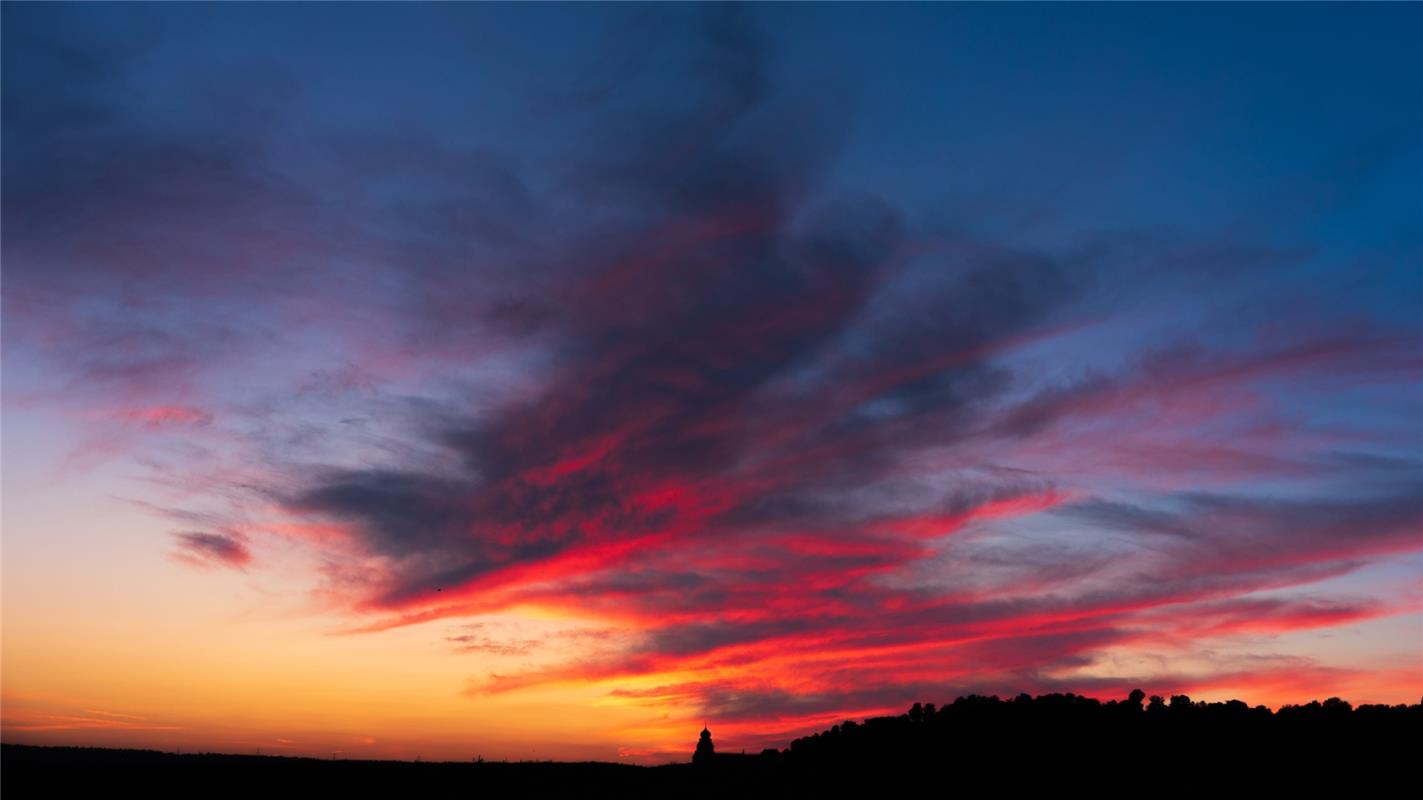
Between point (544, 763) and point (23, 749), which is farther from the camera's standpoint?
point (23, 749)

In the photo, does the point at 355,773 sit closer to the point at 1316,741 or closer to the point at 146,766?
the point at 146,766

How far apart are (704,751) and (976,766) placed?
15.1 m

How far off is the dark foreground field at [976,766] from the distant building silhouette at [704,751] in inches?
14.3

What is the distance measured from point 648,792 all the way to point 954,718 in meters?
11.7

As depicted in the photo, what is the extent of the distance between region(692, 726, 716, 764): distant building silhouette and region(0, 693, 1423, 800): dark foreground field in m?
0.36

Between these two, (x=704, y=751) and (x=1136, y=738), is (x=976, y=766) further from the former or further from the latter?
(x=704, y=751)

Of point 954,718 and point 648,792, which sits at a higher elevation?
point 954,718

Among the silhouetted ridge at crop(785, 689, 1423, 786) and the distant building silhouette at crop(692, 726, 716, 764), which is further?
the distant building silhouette at crop(692, 726, 716, 764)

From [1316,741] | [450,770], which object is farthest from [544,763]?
[1316,741]

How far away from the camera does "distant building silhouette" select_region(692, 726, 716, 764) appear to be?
4588cm

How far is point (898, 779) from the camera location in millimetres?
35438

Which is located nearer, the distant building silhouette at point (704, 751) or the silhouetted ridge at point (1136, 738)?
the silhouetted ridge at point (1136, 738)

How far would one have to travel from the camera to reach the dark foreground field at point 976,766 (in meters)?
29.6

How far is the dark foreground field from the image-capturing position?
29.6 meters
